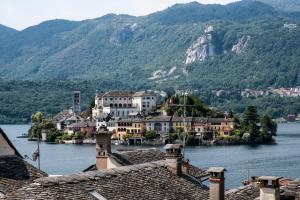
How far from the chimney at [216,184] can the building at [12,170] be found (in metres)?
4.12

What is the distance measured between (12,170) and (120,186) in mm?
3291

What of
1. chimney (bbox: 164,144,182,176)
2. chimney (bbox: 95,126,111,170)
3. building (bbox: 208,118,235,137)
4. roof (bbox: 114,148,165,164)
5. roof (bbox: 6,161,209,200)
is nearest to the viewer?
roof (bbox: 6,161,209,200)

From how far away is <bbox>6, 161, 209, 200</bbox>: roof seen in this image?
43.8 ft

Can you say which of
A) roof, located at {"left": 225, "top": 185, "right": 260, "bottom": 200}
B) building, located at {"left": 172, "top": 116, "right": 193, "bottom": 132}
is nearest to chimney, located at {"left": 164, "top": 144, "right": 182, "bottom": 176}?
roof, located at {"left": 225, "top": 185, "right": 260, "bottom": 200}

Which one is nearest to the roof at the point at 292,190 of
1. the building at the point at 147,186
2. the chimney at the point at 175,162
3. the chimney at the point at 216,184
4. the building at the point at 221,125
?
the building at the point at 147,186

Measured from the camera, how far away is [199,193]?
17.3 m

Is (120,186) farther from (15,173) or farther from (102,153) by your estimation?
(102,153)

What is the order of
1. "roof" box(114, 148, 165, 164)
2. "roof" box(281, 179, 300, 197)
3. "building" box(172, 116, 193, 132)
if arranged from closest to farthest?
"roof" box(281, 179, 300, 197) → "roof" box(114, 148, 165, 164) → "building" box(172, 116, 193, 132)

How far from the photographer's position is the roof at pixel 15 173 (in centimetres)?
1605

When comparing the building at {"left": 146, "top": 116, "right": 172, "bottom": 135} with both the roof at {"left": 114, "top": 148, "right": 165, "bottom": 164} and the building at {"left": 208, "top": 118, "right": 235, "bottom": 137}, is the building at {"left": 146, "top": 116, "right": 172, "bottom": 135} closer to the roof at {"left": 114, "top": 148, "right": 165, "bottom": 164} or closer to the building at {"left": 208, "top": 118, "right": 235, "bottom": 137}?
the building at {"left": 208, "top": 118, "right": 235, "bottom": 137}

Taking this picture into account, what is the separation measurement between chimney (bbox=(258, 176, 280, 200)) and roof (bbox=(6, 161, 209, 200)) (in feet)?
9.88

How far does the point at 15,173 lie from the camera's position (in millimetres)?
16984

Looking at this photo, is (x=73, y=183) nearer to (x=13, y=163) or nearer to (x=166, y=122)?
(x=13, y=163)

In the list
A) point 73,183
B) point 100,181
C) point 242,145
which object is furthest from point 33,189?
point 242,145
